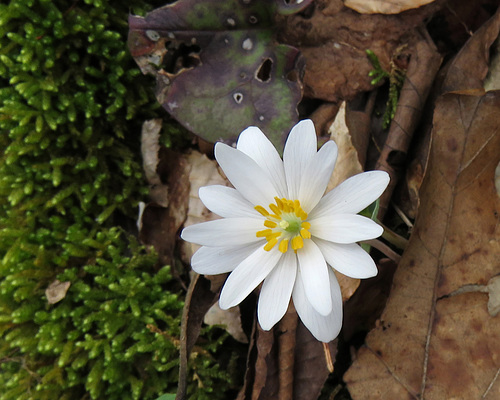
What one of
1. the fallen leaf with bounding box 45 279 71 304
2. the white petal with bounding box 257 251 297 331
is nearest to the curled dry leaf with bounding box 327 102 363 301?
the white petal with bounding box 257 251 297 331

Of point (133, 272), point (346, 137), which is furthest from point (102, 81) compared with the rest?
point (346, 137)

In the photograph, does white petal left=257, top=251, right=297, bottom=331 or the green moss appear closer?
white petal left=257, top=251, right=297, bottom=331

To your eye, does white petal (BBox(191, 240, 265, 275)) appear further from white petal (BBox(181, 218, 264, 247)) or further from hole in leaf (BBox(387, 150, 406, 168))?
hole in leaf (BBox(387, 150, 406, 168))

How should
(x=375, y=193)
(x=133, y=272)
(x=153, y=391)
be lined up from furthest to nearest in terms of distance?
(x=133, y=272) < (x=153, y=391) < (x=375, y=193)

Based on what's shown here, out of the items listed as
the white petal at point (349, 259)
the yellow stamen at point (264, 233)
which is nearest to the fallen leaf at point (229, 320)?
the yellow stamen at point (264, 233)

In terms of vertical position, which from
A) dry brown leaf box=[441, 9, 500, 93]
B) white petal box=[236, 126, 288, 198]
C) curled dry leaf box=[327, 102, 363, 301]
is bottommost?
curled dry leaf box=[327, 102, 363, 301]

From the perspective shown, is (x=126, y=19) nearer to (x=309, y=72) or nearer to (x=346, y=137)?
(x=309, y=72)
